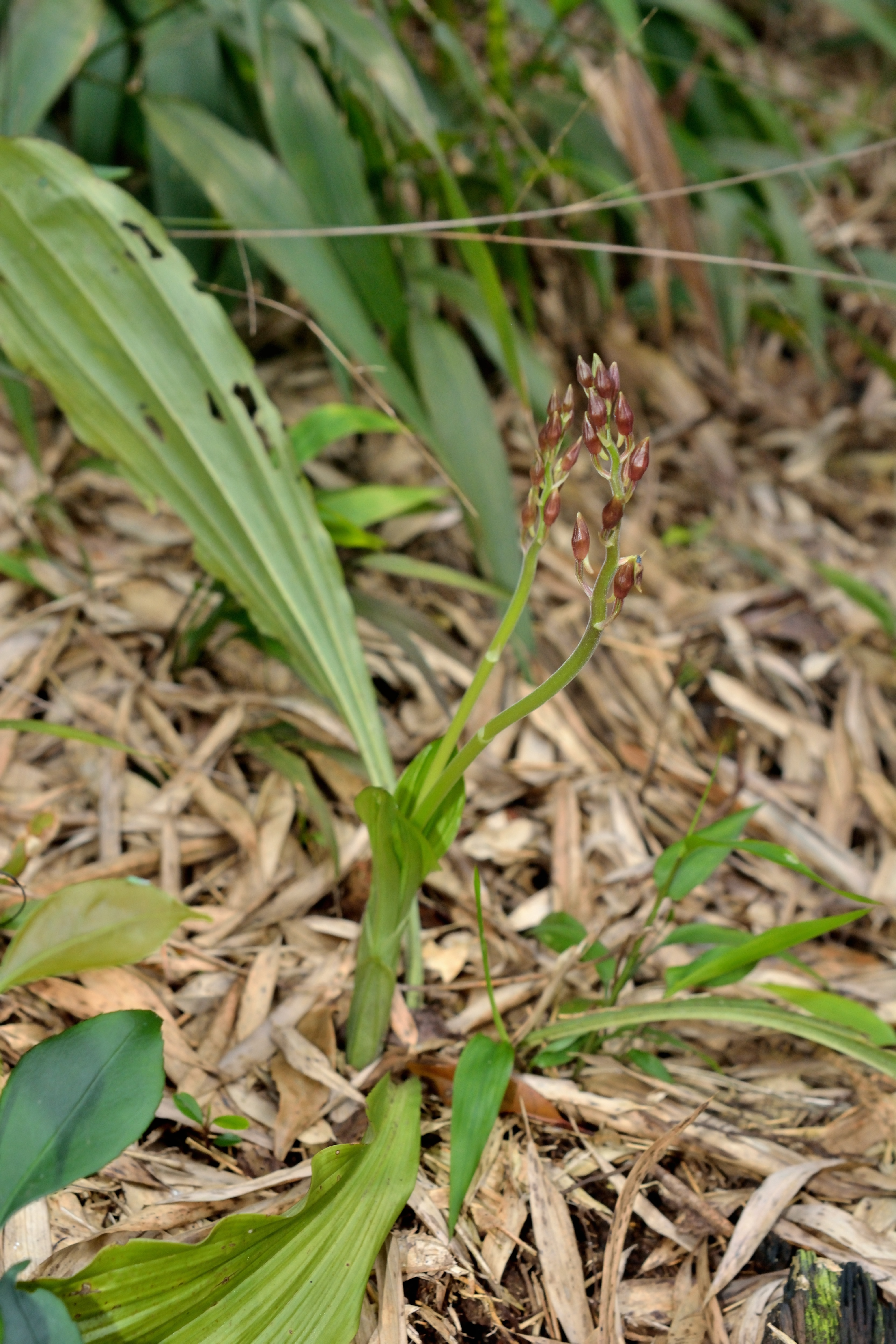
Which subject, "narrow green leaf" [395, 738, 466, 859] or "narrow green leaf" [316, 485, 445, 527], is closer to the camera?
"narrow green leaf" [395, 738, 466, 859]

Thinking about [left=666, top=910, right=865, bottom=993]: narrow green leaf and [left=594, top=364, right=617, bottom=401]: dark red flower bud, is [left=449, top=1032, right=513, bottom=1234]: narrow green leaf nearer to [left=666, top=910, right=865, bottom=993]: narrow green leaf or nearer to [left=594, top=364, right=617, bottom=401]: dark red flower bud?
[left=666, top=910, right=865, bottom=993]: narrow green leaf

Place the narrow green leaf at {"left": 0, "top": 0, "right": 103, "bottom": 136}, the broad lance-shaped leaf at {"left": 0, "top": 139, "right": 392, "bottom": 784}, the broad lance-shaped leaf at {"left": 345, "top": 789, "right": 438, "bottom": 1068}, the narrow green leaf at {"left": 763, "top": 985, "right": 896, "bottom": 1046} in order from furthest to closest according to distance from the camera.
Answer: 1. the narrow green leaf at {"left": 0, "top": 0, "right": 103, "bottom": 136}
2. the broad lance-shaped leaf at {"left": 0, "top": 139, "right": 392, "bottom": 784}
3. the narrow green leaf at {"left": 763, "top": 985, "right": 896, "bottom": 1046}
4. the broad lance-shaped leaf at {"left": 345, "top": 789, "right": 438, "bottom": 1068}

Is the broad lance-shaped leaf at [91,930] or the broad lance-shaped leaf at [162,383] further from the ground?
the broad lance-shaped leaf at [162,383]

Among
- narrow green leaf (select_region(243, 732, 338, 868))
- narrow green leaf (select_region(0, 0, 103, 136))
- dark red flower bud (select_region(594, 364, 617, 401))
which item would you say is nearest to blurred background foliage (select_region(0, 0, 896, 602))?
narrow green leaf (select_region(0, 0, 103, 136))

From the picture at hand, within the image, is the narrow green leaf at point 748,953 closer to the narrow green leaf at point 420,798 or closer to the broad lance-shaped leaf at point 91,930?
the narrow green leaf at point 420,798

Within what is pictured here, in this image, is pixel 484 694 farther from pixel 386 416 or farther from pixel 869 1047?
pixel 869 1047

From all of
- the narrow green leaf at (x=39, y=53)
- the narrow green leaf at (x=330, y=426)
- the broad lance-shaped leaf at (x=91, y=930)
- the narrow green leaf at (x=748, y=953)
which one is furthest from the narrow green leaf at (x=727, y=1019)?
the narrow green leaf at (x=39, y=53)
